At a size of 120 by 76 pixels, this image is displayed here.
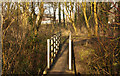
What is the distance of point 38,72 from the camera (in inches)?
261

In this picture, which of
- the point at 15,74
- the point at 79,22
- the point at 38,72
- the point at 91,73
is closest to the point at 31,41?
the point at 38,72

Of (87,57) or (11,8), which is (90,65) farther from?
(11,8)

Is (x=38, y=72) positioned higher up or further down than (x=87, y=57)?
→ further down

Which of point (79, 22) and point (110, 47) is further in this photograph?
point (79, 22)

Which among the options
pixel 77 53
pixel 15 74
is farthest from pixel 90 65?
pixel 15 74

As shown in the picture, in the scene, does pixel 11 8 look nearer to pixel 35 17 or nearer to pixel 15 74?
pixel 15 74

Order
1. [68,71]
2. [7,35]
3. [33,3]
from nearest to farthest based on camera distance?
[68,71]
[7,35]
[33,3]

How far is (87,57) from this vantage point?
727 cm

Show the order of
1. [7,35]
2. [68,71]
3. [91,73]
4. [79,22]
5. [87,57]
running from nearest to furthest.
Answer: [68,71] < [7,35] < [91,73] < [87,57] < [79,22]

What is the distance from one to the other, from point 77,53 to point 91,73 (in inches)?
86.6

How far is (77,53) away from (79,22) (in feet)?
44.7

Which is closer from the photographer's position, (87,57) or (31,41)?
(87,57)

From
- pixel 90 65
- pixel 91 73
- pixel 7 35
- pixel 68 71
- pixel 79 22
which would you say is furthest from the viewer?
pixel 79 22

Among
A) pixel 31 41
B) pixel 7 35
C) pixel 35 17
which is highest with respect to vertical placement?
pixel 35 17
